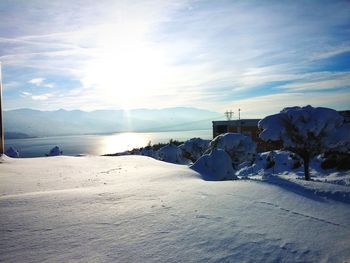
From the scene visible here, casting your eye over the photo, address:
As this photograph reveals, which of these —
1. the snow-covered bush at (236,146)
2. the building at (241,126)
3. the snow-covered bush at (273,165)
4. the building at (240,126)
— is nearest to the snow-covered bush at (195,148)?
the snow-covered bush at (273,165)

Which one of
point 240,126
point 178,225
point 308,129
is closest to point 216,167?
point 308,129

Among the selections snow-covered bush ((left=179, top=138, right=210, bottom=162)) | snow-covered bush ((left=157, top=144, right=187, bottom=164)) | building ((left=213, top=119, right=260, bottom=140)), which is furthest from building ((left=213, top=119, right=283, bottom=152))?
snow-covered bush ((left=157, top=144, right=187, bottom=164))

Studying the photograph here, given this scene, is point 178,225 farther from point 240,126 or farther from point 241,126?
point 240,126

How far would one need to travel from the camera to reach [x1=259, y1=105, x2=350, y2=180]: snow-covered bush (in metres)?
12.1

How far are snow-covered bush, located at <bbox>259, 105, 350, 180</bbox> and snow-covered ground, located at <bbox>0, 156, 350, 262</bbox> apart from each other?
7174 mm

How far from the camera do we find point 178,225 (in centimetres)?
338

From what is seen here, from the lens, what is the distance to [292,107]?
12969mm

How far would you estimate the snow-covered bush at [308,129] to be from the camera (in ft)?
39.8

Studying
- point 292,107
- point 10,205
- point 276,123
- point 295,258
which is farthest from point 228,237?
point 292,107

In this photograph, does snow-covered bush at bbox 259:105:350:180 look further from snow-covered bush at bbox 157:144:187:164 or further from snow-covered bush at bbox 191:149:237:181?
snow-covered bush at bbox 157:144:187:164

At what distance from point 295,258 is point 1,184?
5660 mm

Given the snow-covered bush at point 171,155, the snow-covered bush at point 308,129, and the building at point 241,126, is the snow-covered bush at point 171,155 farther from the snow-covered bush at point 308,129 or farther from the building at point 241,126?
the building at point 241,126

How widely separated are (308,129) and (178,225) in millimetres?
10486

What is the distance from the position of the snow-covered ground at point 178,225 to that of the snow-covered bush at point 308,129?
23.5 ft
